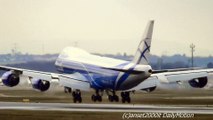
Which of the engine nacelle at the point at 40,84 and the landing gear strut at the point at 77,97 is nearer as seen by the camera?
the landing gear strut at the point at 77,97

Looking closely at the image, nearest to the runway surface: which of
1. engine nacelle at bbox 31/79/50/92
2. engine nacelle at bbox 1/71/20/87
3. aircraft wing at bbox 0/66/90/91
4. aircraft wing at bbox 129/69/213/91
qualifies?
aircraft wing at bbox 129/69/213/91

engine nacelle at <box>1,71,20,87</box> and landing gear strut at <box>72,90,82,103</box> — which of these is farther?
landing gear strut at <box>72,90,82,103</box>

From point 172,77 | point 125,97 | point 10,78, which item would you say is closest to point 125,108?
point 172,77

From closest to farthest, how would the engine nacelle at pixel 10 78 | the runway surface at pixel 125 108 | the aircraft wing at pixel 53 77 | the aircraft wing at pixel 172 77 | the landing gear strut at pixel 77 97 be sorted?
the runway surface at pixel 125 108, the aircraft wing at pixel 172 77, the engine nacelle at pixel 10 78, the aircraft wing at pixel 53 77, the landing gear strut at pixel 77 97

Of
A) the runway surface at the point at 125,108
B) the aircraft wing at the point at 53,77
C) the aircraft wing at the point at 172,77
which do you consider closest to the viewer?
the runway surface at the point at 125,108

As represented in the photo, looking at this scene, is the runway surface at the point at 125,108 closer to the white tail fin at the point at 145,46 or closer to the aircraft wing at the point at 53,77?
the white tail fin at the point at 145,46

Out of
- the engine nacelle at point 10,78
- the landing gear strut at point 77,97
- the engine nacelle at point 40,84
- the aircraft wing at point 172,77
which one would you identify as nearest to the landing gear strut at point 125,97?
the aircraft wing at point 172,77

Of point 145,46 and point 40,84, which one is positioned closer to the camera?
point 145,46

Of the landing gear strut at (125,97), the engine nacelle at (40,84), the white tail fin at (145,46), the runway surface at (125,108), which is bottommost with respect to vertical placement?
the landing gear strut at (125,97)

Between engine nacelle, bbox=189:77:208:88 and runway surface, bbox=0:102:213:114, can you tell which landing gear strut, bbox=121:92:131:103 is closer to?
engine nacelle, bbox=189:77:208:88

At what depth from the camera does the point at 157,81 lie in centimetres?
8669

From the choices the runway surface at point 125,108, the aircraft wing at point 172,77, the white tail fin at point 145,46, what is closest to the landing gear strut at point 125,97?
the aircraft wing at point 172,77

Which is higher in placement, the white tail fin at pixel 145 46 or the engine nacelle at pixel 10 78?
the white tail fin at pixel 145 46

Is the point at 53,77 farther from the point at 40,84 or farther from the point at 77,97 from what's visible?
the point at 77,97
